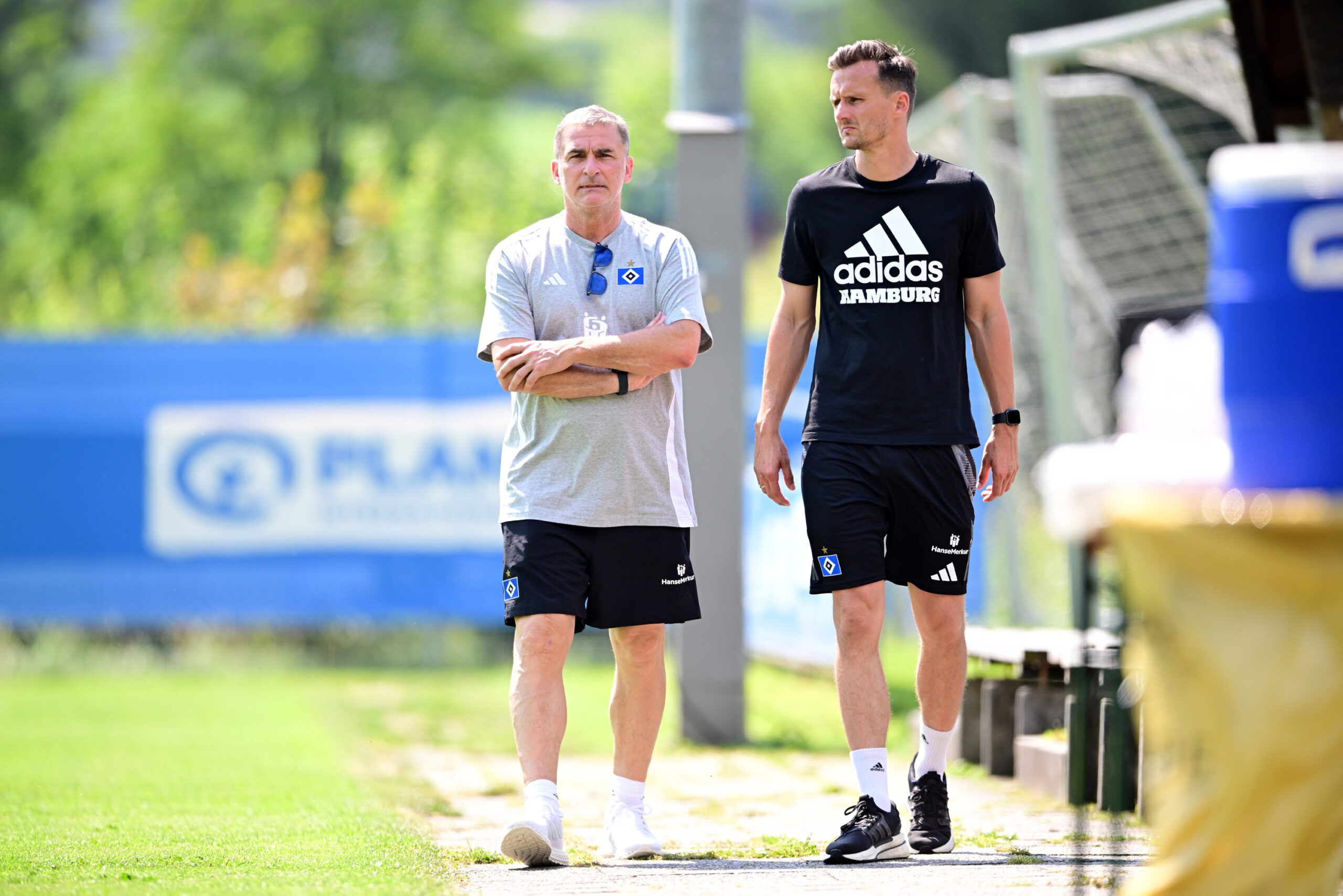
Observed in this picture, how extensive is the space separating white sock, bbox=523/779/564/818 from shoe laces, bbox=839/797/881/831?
2.58 feet

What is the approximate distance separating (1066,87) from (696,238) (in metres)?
3.98

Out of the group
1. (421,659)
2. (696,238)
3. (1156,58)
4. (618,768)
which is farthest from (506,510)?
(421,659)

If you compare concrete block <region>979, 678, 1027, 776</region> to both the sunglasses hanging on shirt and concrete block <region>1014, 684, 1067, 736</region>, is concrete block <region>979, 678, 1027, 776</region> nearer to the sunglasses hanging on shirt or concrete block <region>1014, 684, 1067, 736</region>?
concrete block <region>1014, 684, 1067, 736</region>

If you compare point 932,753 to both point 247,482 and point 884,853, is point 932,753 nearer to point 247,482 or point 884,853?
point 884,853

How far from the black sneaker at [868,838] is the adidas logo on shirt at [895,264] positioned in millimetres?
1399

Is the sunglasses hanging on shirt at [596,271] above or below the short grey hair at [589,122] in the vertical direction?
below

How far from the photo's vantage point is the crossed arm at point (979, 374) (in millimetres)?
4840

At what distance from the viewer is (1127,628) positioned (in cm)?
324

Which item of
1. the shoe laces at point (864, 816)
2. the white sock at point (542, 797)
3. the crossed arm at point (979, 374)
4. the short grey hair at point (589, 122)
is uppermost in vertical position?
the short grey hair at point (589, 122)

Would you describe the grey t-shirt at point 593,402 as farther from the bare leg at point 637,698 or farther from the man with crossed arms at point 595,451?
the bare leg at point 637,698

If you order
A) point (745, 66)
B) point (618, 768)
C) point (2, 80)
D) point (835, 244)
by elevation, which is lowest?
point (618, 768)

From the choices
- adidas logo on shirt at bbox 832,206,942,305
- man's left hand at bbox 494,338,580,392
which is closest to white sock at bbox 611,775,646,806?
man's left hand at bbox 494,338,580,392

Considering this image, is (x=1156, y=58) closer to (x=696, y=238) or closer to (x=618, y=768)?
(x=696, y=238)

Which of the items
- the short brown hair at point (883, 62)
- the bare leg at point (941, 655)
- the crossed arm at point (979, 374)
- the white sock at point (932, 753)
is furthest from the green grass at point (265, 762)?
the short brown hair at point (883, 62)
